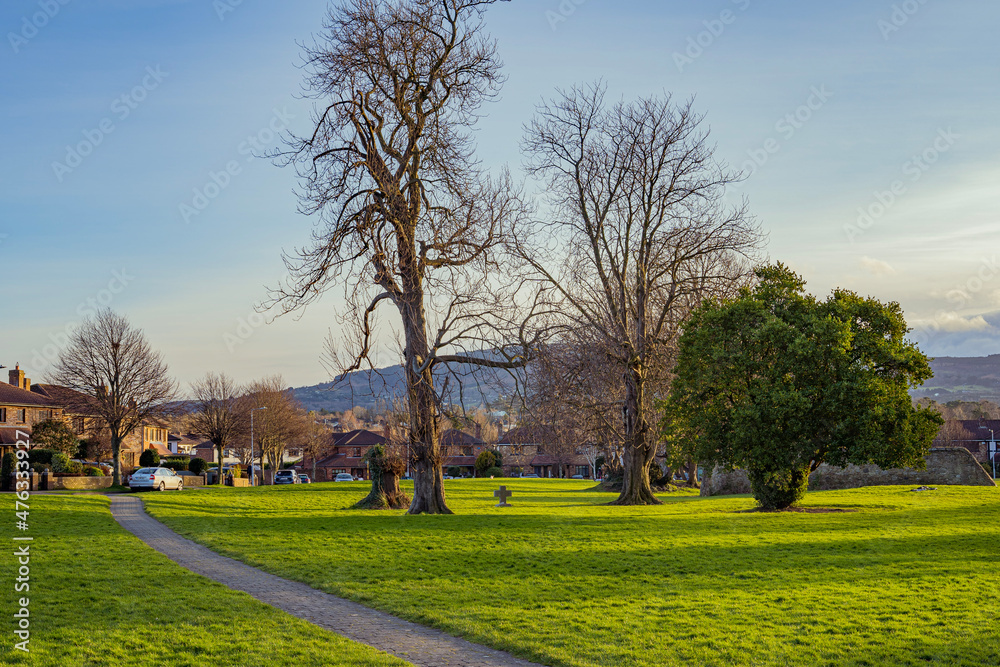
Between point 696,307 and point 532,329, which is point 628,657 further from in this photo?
point 696,307

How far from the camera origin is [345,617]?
11.1m

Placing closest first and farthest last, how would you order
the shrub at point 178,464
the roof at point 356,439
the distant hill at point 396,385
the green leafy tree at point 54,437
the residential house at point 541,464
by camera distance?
the distant hill at point 396,385 < the green leafy tree at point 54,437 < the shrub at point 178,464 < the residential house at point 541,464 < the roof at point 356,439

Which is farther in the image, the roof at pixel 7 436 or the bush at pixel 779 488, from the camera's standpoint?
the roof at pixel 7 436

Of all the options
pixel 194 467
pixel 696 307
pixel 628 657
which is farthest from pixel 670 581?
pixel 194 467

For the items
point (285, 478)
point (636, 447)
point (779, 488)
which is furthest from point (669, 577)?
point (285, 478)

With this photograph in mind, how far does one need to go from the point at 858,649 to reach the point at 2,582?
12346 millimetres

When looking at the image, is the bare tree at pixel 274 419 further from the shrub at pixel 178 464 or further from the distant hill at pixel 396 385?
the distant hill at pixel 396 385

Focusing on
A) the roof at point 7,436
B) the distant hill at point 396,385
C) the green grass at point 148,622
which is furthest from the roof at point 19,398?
the green grass at point 148,622

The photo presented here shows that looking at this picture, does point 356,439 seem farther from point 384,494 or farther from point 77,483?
point 384,494

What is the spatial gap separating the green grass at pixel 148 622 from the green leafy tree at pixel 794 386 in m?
18.7

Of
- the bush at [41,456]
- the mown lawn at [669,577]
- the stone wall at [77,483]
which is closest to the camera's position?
the mown lawn at [669,577]

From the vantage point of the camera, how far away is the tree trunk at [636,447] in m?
33.2

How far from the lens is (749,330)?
27562mm

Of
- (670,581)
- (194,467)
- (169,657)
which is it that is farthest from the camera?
(194,467)
